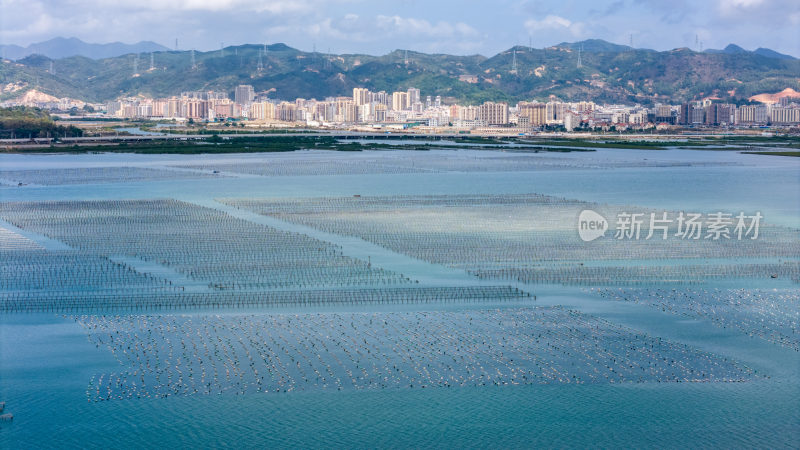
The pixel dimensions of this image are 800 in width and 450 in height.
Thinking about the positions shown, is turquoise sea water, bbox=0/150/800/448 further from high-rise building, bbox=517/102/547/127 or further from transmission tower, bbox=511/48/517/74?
transmission tower, bbox=511/48/517/74

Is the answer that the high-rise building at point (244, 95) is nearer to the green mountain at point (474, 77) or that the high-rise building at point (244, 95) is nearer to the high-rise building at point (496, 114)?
the green mountain at point (474, 77)

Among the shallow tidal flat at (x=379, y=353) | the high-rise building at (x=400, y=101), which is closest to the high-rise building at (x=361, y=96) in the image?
the high-rise building at (x=400, y=101)

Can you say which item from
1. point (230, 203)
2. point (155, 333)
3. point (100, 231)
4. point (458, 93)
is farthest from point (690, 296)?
point (458, 93)

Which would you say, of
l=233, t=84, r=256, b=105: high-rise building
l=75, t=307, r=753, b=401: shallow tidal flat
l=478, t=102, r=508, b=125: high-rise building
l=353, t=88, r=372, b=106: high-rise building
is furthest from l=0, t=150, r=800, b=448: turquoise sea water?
l=233, t=84, r=256, b=105: high-rise building

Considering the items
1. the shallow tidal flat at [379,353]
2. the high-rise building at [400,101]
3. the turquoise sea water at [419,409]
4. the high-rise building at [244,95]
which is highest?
the high-rise building at [244,95]

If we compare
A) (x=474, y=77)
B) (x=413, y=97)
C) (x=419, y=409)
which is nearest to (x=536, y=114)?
(x=413, y=97)

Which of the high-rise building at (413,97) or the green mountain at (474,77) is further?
the green mountain at (474,77)

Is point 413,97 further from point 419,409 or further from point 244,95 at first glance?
point 419,409

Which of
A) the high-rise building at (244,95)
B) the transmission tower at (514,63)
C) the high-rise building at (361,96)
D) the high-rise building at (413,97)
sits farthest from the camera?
the transmission tower at (514,63)
